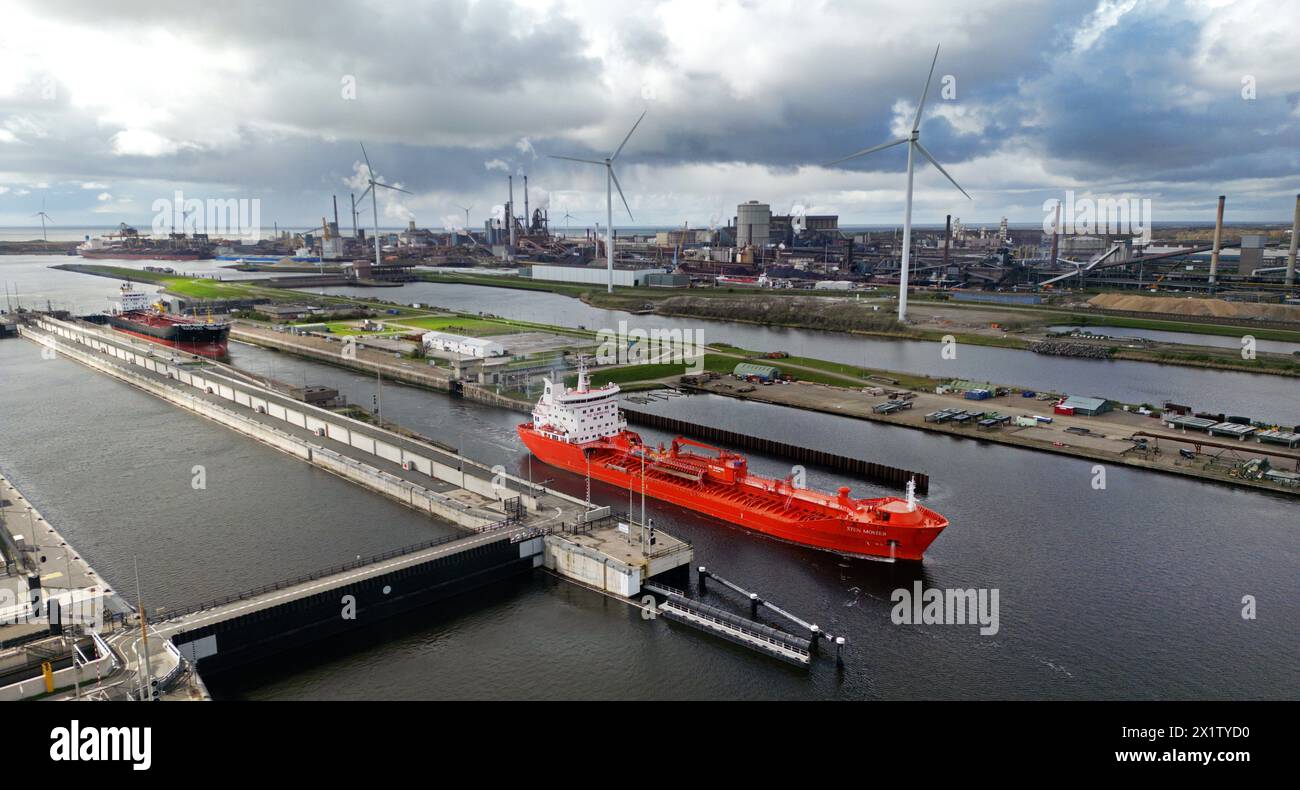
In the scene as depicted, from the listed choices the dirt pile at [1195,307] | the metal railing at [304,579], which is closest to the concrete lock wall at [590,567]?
the metal railing at [304,579]

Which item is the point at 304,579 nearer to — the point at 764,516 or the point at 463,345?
the point at 764,516

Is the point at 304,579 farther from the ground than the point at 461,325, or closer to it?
closer to it

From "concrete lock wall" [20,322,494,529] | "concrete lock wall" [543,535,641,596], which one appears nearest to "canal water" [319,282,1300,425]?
"concrete lock wall" [543,535,641,596]

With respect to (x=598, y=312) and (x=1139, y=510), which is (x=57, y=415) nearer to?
(x=1139, y=510)

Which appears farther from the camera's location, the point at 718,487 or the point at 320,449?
the point at 320,449

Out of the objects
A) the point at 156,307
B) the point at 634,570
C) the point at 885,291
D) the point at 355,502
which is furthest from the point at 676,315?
the point at 634,570

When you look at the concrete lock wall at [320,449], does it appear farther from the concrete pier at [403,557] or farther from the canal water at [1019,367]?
the canal water at [1019,367]

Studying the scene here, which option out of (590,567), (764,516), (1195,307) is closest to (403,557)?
(590,567)
